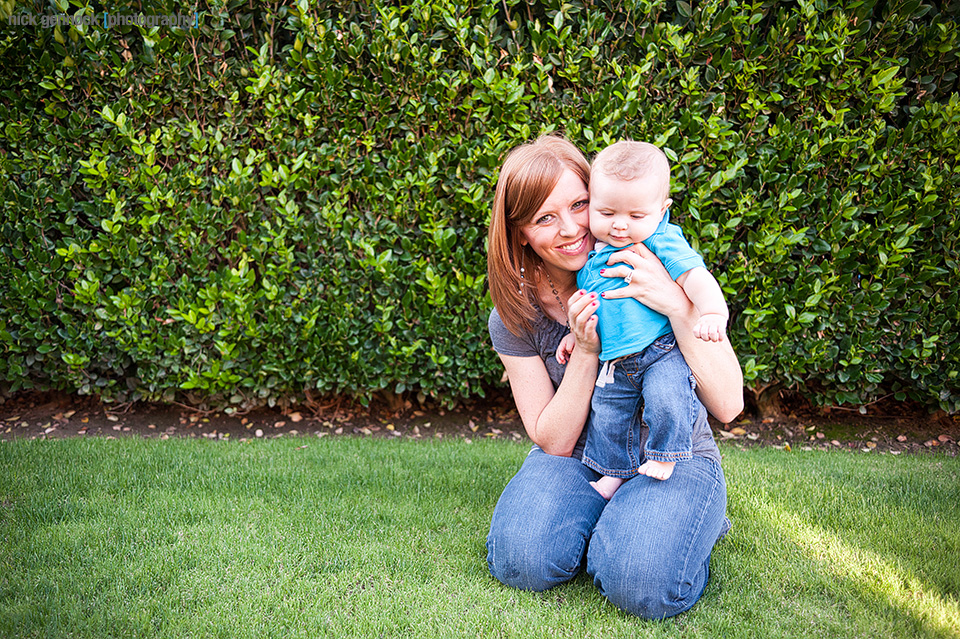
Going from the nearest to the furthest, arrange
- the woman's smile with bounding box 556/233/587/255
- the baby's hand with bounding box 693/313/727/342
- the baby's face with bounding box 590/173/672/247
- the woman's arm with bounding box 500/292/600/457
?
the baby's hand with bounding box 693/313/727/342
the baby's face with bounding box 590/173/672/247
the woman's arm with bounding box 500/292/600/457
the woman's smile with bounding box 556/233/587/255

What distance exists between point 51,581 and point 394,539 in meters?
1.29

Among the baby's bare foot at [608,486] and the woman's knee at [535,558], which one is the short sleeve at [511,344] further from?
the woman's knee at [535,558]

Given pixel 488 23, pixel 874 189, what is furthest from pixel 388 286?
pixel 874 189

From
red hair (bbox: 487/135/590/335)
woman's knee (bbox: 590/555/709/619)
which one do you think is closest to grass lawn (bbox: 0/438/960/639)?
woman's knee (bbox: 590/555/709/619)

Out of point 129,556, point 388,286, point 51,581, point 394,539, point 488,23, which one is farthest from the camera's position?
point 388,286

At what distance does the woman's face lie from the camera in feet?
8.27

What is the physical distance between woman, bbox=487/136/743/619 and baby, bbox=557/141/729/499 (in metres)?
0.06

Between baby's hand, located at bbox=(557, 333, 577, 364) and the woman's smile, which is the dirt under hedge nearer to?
baby's hand, located at bbox=(557, 333, 577, 364)

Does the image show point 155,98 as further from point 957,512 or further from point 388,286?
point 957,512

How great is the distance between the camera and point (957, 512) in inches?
117

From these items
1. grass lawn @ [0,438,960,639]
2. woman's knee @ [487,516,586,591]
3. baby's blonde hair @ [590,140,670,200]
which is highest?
baby's blonde hair @ [590,140,670,200]

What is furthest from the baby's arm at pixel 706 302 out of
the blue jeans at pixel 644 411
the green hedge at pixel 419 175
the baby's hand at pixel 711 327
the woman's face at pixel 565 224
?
the green hedge at pixel 419 175

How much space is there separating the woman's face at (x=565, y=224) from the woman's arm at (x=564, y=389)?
0.23 meters

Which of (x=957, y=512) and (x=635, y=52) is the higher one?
(x=635, y=52)
